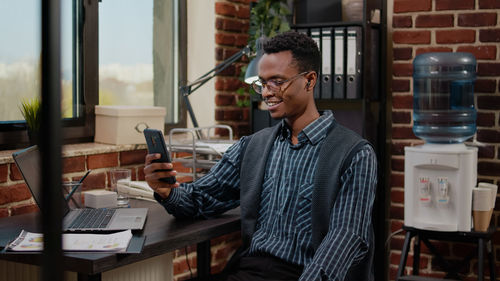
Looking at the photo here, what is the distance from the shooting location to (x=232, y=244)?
3244 mm

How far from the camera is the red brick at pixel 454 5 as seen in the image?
2891 mm

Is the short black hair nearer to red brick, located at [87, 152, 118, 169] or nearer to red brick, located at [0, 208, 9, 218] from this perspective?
red brick, located at [87, 152, 118, 169]

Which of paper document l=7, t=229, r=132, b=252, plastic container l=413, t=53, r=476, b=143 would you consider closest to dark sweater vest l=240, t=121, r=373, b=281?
paper document l=7, t=229, r=132, b=252

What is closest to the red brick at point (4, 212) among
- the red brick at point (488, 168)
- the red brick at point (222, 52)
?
the red brick at point (222, 52)

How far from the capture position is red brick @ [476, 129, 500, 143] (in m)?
2.90

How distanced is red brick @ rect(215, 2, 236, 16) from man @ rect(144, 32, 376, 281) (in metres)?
1.24

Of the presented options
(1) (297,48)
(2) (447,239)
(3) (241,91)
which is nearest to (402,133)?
(2) (447,239)

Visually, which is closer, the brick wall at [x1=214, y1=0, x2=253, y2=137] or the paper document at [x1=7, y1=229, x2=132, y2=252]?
the paper document at [x1=7, y1=229, x2=132, y2=252]

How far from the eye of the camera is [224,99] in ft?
10.5

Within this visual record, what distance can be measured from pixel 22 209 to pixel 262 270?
93 cm

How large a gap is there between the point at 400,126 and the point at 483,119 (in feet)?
1.31

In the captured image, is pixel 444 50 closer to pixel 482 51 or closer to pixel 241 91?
pixel 482 51

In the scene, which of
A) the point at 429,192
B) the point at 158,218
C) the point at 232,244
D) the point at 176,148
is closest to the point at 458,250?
the point at 429,192

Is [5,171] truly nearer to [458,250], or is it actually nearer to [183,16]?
[183,16]
